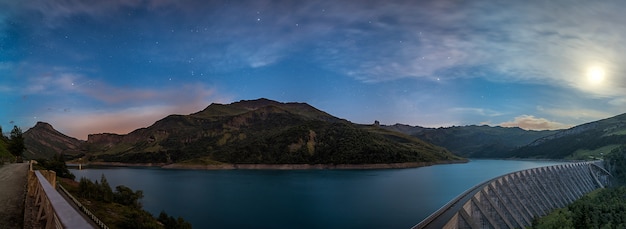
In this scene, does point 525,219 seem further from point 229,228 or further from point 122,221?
point 122,221

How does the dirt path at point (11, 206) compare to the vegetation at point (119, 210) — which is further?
the vegetation at point (119, 210)

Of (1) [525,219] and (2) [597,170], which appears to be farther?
(2) [597,170]

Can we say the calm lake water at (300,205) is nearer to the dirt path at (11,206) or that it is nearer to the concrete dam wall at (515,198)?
the concrete dam wall at (515,198)

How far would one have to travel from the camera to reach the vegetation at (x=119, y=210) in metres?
44.3

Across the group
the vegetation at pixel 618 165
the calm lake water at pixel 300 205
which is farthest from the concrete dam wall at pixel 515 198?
the calm lake water at pixel 300 205

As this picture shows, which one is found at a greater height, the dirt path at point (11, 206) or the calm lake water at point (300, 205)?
the dirt path at point (11, 206)

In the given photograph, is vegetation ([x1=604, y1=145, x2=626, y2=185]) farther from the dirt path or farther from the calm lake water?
the dirt path

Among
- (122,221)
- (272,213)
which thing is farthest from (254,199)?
(122,221)

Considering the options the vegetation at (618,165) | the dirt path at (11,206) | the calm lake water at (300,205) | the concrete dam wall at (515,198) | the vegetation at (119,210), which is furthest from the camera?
the vegetation at (618,165)

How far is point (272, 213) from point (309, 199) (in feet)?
74.3

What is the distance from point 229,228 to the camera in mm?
63250

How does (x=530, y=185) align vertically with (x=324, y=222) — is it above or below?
above

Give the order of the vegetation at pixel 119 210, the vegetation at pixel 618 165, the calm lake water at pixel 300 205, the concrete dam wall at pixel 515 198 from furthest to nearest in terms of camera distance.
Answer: the vegetation at pixel 618 165, the calm lake water at pixel 300 205, the vegetation at pixel 119 210, the concrete dam wall at pixel 515 198

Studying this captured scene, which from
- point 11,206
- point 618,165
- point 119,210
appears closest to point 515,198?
point 119,210
